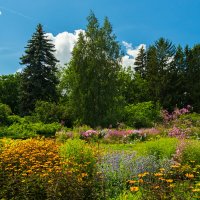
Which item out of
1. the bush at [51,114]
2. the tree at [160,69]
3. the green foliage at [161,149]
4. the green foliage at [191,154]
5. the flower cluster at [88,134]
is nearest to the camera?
the green foliage at [191,154]

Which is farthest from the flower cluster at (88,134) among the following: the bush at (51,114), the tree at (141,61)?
the tree at (141,61)

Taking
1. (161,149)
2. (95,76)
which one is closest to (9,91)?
(95,76)

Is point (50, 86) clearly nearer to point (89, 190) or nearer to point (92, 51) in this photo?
point (92, 51)

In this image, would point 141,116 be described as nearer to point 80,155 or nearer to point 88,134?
point 88,134

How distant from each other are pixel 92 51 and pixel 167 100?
13912mm

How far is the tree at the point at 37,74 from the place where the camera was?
123 ft

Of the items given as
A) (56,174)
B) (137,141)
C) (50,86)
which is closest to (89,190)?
(56,174)

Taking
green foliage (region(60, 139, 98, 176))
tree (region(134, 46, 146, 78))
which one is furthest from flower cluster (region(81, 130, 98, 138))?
tree (region(134, 46, 146, 78))

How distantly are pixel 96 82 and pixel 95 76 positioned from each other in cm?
61

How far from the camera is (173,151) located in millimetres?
11641

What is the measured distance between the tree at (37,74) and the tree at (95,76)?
16.7 feet

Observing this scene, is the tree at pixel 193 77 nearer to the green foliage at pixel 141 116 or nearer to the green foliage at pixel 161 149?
the green foliage at pixel 141 116

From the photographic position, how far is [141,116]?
103ft

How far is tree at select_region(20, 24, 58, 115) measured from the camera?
37.5 m
